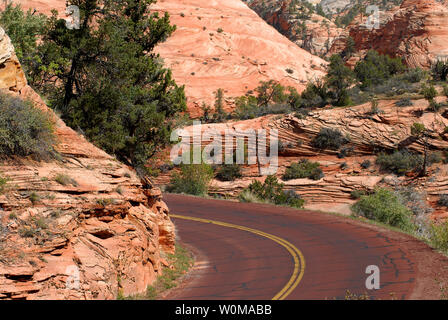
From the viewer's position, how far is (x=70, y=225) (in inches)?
429

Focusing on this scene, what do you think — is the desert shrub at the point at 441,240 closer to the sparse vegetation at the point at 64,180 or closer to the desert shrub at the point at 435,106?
the sparse vegetation at the point at 64,180

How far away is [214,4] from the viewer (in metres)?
77.0

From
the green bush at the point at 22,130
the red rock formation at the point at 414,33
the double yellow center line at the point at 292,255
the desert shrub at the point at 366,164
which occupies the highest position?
the red rock formation at the point at 414,33

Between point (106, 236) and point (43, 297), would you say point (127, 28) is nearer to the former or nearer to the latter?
point (106, 236)

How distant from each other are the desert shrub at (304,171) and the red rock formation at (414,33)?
27997 millimetres

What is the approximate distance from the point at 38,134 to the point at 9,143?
1124 mm

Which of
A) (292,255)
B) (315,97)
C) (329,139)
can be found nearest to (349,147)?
(329,139)

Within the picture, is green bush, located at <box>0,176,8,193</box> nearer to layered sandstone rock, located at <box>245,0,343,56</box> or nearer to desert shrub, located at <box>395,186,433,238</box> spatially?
desert shrub, located at <box>395,186,433,238</box>

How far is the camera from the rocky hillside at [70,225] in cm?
959

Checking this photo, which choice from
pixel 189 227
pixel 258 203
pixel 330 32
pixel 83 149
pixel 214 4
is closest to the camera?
pixel 83 149

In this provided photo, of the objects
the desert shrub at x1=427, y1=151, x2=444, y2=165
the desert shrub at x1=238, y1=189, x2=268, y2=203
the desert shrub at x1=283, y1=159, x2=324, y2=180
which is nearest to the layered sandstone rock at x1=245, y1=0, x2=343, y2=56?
the desert shrub at x1=283, y1=159, x2=324, y2=180

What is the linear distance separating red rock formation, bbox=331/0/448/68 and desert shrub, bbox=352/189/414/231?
122 ft

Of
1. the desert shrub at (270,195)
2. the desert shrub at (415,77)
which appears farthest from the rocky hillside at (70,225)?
the desert shrub at (415,77)

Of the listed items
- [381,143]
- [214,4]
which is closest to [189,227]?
[381,143]
